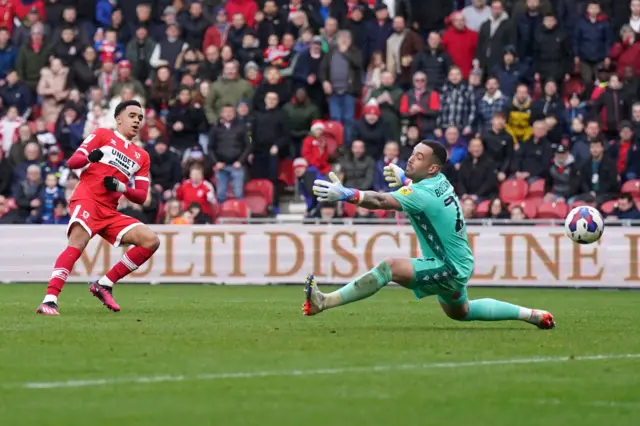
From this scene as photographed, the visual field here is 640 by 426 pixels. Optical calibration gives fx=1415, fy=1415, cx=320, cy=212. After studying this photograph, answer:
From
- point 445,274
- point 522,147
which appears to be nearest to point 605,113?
point 522,147

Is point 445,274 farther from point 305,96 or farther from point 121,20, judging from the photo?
point 121,20

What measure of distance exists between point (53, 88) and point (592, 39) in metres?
10.7

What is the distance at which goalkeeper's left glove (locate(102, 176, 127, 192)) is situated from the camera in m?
14.8

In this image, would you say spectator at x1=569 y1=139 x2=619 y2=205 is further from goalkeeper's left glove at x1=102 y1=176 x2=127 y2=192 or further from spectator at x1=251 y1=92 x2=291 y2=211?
goalkeeper's left glove at x1=102 y1=176 x2=127 y2=192

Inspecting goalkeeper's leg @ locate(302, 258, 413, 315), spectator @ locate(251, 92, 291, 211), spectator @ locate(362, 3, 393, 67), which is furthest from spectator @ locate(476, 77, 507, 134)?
goalkeeper's leg @ locate(302, 258, 413, 315)

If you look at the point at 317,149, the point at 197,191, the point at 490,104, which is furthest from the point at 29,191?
the point at 490,104

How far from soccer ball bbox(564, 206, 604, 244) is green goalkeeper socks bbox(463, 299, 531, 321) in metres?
2.72

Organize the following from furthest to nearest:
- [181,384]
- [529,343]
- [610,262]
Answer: [610,262] < [529,343] < [181,384]

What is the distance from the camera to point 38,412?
24.8 feet

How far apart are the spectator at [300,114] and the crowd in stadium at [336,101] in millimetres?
27

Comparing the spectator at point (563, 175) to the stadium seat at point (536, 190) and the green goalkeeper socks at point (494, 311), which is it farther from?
the green goalkeeper socks at point (494, 311)

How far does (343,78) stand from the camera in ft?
87.7

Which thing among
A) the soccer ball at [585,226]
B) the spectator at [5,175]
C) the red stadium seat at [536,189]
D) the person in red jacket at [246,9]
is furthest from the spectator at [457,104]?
the soccer ball at [585,226]

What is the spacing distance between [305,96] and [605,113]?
5.56m
